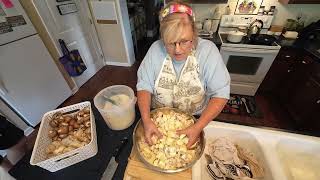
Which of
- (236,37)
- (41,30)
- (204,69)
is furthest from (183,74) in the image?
(41,30)

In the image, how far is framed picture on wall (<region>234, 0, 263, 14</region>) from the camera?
199 cm

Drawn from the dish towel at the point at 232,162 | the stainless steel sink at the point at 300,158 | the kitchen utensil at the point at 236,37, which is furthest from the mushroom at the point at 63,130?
the kitchen utensil at the point at 236,37

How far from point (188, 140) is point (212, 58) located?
0.40 meters

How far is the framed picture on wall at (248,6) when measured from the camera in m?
1.99

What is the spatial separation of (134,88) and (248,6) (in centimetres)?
197

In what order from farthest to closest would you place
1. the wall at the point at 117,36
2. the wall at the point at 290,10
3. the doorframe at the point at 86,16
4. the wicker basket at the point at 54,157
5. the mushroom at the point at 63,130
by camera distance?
1. the wall at the point at 117,36
2. the doorframe at the point at 86,16
3. the wall at the point at 290,10
4. the mushroom at the point at 63,130
5. the wicker basket at the point at 54,157

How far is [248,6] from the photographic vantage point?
2.02 m

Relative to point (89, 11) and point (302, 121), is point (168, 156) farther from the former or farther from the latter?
point (89, 11)

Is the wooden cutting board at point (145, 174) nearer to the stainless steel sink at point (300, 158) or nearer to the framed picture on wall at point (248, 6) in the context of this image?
the stainless steel sink at point (300, 158)

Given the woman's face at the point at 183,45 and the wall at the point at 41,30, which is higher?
the woman's face at the point at 183,45

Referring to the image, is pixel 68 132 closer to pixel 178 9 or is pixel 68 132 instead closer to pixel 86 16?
pixel 178 9

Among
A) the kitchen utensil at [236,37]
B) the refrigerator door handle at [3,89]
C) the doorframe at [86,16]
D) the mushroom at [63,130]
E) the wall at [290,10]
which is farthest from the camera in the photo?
the doorframe at [86,16]

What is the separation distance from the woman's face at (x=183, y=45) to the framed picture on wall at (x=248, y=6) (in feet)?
6.05

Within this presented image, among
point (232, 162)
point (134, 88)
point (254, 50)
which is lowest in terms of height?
point (134, 88)
